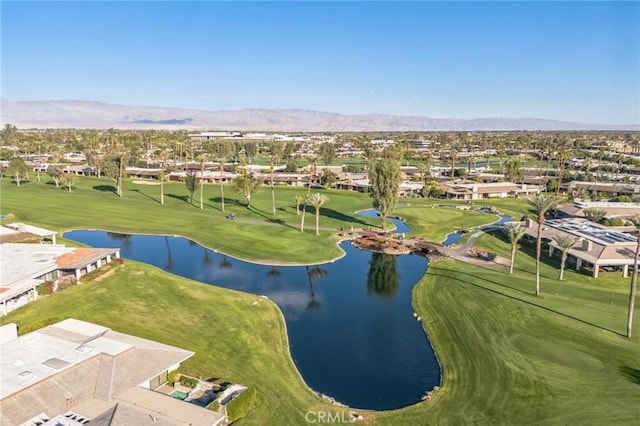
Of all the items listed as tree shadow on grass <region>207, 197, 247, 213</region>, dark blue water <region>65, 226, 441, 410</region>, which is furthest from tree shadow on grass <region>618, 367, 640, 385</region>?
tree shadow on grass <region>207, 197, 247, 213</region>

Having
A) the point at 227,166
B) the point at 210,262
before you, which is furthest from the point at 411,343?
the point at 227,166

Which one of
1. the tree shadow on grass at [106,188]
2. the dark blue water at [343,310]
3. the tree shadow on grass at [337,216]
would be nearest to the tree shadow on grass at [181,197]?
the tree shadow on grass at [106,188]

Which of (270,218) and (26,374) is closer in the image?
(26,374)

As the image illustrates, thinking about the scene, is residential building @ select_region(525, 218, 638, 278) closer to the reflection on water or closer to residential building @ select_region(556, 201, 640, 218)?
residential building @ select_region(556, 201, 640, 218)

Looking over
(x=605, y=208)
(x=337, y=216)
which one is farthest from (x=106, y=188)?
(x=605, y=208)

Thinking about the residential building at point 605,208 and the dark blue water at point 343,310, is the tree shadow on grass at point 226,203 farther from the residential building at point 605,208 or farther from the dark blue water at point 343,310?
the residential building at point 605,208

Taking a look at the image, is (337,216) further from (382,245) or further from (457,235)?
(457,235)

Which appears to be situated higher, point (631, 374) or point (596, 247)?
point (596, 247)
